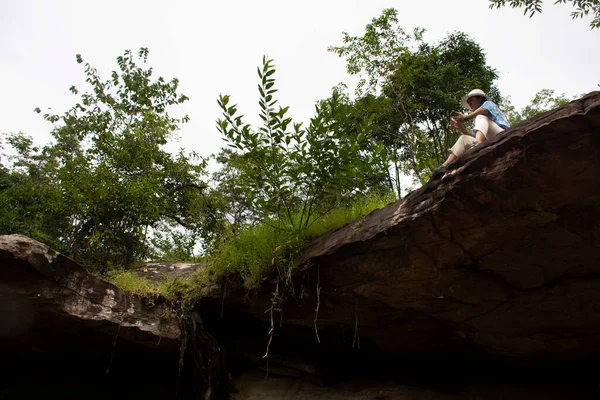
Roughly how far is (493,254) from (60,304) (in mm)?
4802

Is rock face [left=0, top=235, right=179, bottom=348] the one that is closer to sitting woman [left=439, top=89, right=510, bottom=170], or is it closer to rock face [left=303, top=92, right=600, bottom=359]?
rock face [left=303, top=92, right=600, bottom=359]

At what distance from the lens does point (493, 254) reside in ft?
12.1


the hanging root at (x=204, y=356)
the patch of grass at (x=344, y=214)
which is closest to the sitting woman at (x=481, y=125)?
the patch of grass at (x=344, y=214)

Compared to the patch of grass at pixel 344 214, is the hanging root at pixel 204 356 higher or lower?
lower

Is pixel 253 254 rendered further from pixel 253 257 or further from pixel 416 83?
pixel 416 83

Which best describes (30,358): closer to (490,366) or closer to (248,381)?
(248,381)

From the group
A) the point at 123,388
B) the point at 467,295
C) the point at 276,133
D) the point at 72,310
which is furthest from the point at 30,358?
the point at 467,295

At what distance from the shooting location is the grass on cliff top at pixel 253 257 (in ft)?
15.4

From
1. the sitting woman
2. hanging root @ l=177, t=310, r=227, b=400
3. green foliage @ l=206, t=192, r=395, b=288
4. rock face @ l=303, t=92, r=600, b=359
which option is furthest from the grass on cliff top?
the sitting woman

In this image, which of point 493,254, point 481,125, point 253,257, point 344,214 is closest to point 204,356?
point 253,257

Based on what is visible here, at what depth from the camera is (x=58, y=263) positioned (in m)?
4.24

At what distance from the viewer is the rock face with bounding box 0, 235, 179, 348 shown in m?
3.97

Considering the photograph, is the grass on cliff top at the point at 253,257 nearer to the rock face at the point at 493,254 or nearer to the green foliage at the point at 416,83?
the rock face at the point at 493,254

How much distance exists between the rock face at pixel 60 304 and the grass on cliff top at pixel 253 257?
1.07 feet
